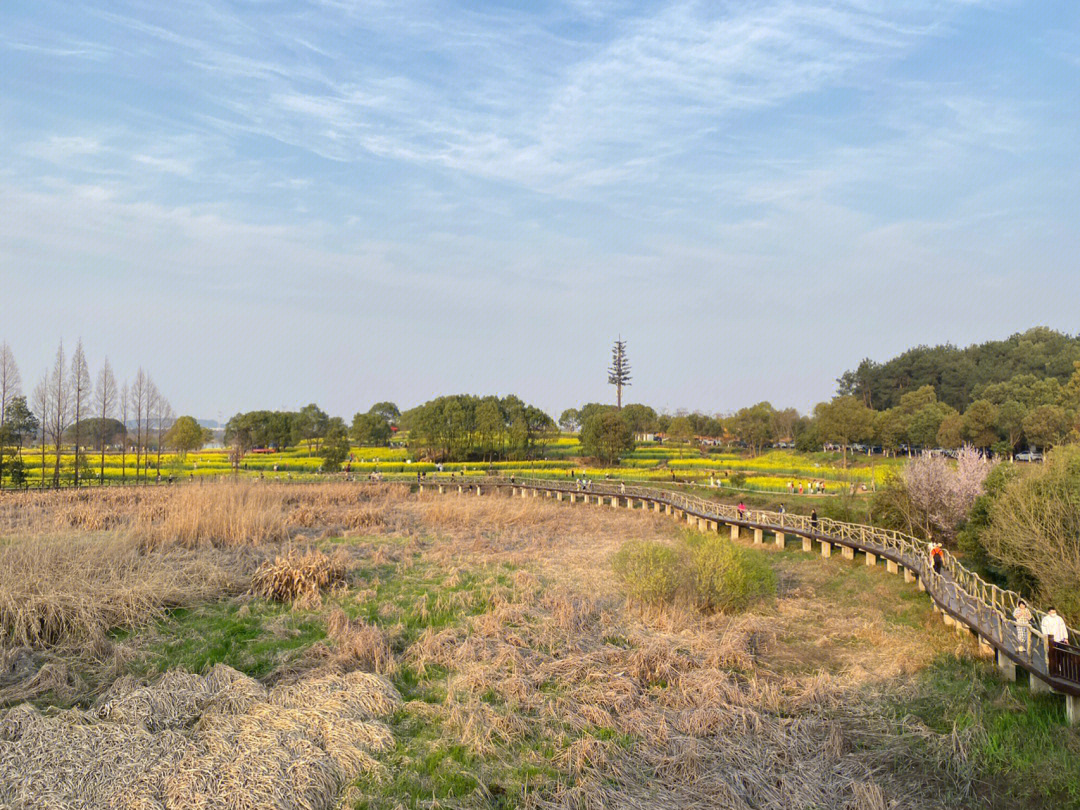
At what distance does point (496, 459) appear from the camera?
91.4m

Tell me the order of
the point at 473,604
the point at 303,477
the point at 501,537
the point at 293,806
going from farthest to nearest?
the point at 303,477, the point at 501,537, the point at 473,604, the point at 293,806

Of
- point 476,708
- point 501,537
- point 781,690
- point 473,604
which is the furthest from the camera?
point 501,537

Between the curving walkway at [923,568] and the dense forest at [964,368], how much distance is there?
206 feet

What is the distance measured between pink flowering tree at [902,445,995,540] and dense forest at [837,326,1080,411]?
223 ft

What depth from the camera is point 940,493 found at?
28.2 meters

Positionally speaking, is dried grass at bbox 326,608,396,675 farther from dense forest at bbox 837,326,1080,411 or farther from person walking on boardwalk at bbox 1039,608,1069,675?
dense forest at bbox 837,326,1080,411

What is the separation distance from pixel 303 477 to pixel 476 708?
52376mm

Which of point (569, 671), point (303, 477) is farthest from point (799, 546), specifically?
point (303, 477)

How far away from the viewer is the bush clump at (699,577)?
18719 mm

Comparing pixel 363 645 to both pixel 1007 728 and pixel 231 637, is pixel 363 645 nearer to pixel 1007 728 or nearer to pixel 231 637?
pixel 231 637

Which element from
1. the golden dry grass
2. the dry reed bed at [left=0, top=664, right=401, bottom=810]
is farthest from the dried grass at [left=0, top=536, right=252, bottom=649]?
the dry reed bed at [left=0, top=664, right=401, bottom=810]

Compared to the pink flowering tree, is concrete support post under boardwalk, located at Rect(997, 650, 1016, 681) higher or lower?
lower

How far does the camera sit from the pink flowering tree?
27.8 meters

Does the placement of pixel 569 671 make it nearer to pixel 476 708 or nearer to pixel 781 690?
pixel 476 708
